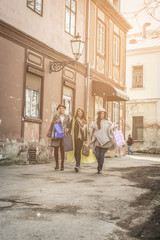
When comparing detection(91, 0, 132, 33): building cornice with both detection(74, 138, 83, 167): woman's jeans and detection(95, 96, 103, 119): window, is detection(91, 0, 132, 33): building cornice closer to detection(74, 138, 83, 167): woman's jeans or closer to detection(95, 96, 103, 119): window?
detection(95, 96, 103, 119): window

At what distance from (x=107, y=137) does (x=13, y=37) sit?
409 cm

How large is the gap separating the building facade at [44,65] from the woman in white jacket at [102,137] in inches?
104

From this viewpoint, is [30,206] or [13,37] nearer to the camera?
[30,206]

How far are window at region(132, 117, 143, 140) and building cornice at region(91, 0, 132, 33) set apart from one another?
359 inches

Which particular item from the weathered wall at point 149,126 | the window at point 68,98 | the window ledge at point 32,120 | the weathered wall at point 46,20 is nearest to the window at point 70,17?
the weathered wall at point 46,20

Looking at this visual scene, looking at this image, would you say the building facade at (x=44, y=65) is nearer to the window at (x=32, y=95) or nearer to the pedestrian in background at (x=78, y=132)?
the window at (x=32, y=95)

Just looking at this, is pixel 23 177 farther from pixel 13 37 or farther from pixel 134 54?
pixel 134 54

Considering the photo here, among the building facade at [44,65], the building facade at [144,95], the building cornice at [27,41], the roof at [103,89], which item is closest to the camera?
the building cornice at [27,41]

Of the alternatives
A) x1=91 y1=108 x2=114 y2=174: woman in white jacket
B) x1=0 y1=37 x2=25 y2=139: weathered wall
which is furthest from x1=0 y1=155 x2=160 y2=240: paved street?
x1=0 y1=37 x2=25 y2=139: weathered wall

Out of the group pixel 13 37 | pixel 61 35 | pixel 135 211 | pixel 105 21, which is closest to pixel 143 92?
pixel 105 21

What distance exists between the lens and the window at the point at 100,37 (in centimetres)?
1691

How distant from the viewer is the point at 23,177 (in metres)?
7.50

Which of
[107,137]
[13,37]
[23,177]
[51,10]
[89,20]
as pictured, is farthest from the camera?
[89,20]

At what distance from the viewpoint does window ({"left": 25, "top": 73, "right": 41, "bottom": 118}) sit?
37.3ft
